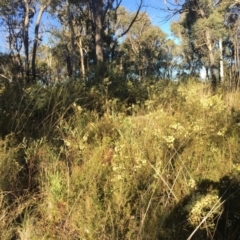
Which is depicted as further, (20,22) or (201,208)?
(20,22)

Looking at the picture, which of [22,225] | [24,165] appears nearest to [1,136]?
[24,165]

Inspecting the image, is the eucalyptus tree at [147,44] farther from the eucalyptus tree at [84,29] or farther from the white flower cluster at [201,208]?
the white flower cluster at [201,208]

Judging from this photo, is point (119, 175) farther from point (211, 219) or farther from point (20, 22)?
point (20, 22)

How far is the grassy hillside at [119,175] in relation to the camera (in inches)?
77.4

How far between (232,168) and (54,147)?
1.65 metres

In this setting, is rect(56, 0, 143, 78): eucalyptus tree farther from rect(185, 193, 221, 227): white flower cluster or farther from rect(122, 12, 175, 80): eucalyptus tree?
rect(185, 193, 221, 227): white flower cluster

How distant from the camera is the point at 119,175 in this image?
2.21 meters

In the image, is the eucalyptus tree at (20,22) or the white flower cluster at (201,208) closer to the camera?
the white flower cluster at (201,208)

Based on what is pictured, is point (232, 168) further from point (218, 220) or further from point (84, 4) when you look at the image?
point (84, 4)

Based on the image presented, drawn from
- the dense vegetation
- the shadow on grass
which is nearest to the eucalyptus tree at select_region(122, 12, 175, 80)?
the dense vegetation

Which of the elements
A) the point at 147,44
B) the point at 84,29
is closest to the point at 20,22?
the point at 84,29

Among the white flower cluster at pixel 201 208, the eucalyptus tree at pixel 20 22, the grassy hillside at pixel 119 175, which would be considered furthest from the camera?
the eucalyptus tree at pixel 20 22

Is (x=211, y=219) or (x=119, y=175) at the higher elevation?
(x=119, y=175)

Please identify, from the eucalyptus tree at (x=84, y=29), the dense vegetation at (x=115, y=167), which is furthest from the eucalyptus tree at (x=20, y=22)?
the dense vegetation at (x=115, y=167)
